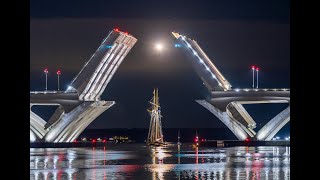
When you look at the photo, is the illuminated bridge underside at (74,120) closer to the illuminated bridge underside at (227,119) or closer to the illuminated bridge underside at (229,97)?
the illuminated bridge underside at (227,119)

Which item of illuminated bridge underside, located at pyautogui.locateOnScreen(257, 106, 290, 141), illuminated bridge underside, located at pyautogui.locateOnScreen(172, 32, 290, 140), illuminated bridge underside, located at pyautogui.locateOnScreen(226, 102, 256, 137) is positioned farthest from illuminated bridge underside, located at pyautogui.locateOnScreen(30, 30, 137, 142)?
illuminated bridge underside, located at pyautogui.locateOnScreen(257, 106, 290, 141)

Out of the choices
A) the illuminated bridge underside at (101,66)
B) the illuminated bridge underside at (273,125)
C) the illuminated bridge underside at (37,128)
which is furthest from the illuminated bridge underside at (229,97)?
the illuminated bridge underside at (37,128)

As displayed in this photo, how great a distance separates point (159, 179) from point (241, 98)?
59363 millimetres

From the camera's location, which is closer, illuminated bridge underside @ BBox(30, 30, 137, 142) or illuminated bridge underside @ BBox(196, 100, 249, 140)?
illuminated bridge underside @ BBox(30, 30, 137, 142)

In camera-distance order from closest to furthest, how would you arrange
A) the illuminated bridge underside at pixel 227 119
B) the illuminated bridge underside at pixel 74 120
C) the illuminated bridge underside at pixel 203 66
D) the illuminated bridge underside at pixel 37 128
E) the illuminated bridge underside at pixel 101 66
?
1. the illuminated bridge underside at pixel 101 66
2. the illuminated bridge underside at pixel 203 66
3. the illuminated bridge underside at pixel 74 120
4. the illuminated bridge underside at pixel 227 119
5. the illuminated bridge underside at pixel 37 128

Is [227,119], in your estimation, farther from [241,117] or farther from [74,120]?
[74,120]

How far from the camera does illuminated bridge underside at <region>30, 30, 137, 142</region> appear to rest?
257ft

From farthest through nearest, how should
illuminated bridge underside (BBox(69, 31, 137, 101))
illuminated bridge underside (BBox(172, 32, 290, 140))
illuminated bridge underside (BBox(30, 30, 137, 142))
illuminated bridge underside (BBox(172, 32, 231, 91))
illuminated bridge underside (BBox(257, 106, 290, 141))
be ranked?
illuminated bridge underside (BBox(257, 106, 290, 141)) → illuminated bridge underside (BBox(172, 32, 290, 140)) → illuminated bridge underside (BBox(172, 32, 231, 91)) → illuminated bridge underside (BBox(30, 30, 137, 142)) → illuminated bridge underside (BBox(69, 31, 137, 101))

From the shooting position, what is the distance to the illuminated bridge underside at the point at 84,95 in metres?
78.4

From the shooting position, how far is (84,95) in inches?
3317

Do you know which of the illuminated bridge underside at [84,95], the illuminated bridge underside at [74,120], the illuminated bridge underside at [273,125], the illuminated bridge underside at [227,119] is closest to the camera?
the illuminated bridge underside at [84,95]

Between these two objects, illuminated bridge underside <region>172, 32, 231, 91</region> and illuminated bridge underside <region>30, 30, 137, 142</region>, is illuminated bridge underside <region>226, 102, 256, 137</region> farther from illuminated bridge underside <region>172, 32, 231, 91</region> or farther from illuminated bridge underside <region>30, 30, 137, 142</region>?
illuminated bridge underside <region>30, 30, 137, 142</region>

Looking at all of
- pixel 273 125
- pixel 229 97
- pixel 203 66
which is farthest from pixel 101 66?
pixel 273 125
